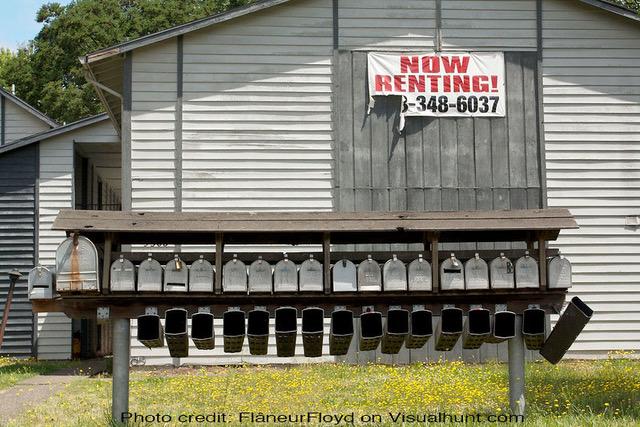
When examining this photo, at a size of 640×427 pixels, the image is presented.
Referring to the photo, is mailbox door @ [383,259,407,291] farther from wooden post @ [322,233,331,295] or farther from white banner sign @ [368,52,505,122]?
white banner sign @ [368,52,505,122]

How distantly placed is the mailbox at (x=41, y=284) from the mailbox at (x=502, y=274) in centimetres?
438

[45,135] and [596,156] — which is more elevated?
[45,135]

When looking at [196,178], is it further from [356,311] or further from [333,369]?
[356,311]

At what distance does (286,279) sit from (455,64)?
9.29 m

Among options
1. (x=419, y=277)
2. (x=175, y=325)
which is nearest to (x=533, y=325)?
(x=419, y=277)

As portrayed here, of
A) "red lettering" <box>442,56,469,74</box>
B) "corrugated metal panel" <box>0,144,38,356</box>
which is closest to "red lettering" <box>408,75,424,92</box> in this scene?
"red lettering" <box>442,56,469,74</box>

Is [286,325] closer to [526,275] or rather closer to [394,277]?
[394,277]

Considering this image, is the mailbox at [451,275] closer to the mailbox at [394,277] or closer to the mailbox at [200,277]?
the mailbox at [394,277]

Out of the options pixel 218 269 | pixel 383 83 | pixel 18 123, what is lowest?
pixel 218 269

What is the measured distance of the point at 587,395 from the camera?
499 inches

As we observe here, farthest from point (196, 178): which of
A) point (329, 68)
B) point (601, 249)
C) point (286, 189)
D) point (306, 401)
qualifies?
point (601, 249)

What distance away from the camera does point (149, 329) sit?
10.2 meters

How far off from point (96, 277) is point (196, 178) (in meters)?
8.13

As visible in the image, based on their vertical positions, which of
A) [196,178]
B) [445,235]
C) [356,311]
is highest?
[196,178]
